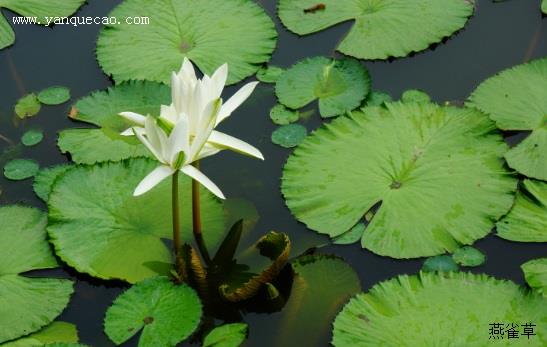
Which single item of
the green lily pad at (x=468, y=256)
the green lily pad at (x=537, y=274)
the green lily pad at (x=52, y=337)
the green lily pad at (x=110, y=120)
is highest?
the green lily pad at (x=537, y=274)

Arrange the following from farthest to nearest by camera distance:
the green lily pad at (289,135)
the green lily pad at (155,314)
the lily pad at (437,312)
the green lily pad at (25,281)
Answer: the green lily pad at (289,135), the green lily pad at (25,281), the green lily pad at (155,314), the lily pad at (437,312)

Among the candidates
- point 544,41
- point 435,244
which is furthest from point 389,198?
point 544,41

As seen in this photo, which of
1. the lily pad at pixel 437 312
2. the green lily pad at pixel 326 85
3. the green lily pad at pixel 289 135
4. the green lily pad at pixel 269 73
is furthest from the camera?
the green lily pad at pixel 269 73

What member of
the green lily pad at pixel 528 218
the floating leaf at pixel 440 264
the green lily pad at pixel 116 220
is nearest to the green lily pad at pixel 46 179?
the green lily pad at pixel 116 220

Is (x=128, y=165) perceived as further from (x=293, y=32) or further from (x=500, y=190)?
(x=500, y=190)

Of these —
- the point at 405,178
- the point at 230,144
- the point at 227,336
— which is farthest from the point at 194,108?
the point at 405,178

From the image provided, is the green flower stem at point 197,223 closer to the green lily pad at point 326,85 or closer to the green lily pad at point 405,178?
the green lily pad at point 405,178
